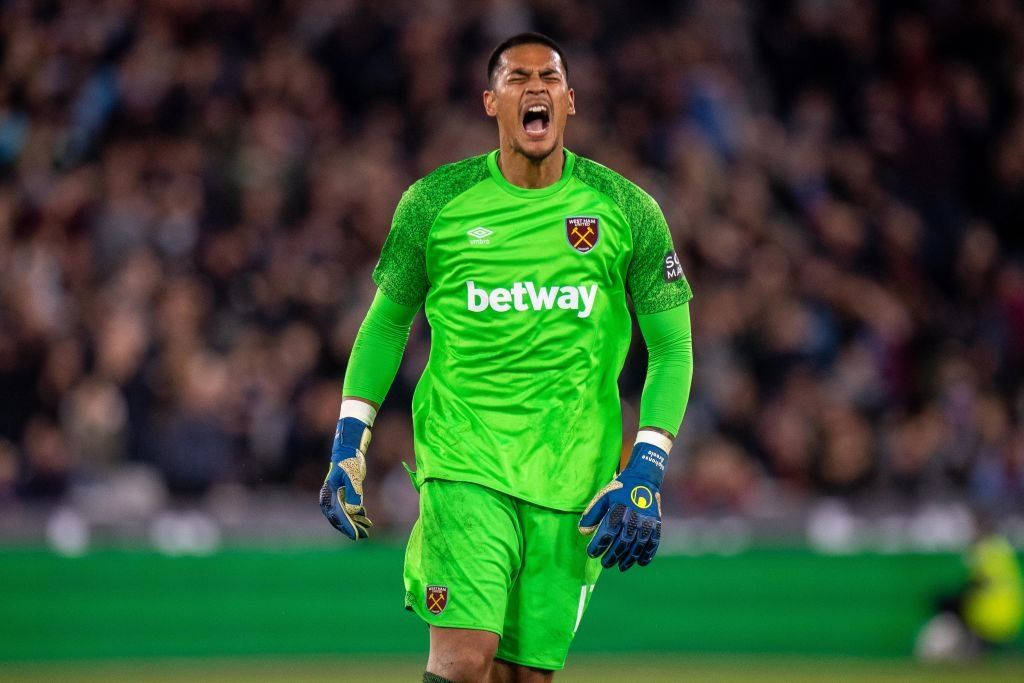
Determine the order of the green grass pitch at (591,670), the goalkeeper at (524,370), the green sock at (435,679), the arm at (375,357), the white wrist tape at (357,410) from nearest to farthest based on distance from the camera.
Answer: the green sock at (435,679)
the goalkeeper at (524,370)
the arm at (375,357)
the white wrist tape at (357,410)
the green grass pitch at (591,670)

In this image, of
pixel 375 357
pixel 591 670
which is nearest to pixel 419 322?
pixel 591 670

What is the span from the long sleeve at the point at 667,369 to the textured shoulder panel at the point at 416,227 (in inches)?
30.6

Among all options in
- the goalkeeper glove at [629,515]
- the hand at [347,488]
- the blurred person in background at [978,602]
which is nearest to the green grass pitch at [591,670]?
Result: the blurred person in background at [978,602]

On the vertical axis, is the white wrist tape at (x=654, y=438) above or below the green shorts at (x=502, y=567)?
above

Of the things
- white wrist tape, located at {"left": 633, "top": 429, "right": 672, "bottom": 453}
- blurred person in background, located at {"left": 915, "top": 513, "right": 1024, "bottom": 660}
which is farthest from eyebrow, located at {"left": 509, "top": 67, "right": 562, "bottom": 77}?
blurred person in background, located at {"left": 915, "top": 513, "right": 1024, "bottom": 660}

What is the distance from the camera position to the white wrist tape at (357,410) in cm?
568

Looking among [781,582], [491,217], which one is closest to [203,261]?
[781,582]

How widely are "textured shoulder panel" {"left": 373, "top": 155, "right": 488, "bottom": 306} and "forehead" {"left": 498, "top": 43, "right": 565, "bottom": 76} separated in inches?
13.9

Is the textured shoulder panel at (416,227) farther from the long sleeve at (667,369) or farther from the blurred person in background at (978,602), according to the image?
the blurred person in background at (978,602)

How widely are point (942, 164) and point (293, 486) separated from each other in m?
7.24

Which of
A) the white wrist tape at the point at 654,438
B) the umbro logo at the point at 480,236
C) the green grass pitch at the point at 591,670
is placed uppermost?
the umbro logo at the point at 480,236

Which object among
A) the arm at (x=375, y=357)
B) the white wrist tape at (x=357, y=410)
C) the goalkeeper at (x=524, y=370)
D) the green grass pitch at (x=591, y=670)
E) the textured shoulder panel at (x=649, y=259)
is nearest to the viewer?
the goalkeeper at (x=524, y=370)

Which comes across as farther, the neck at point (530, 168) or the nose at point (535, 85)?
the neck at point (530, 168)

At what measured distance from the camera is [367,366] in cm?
572
